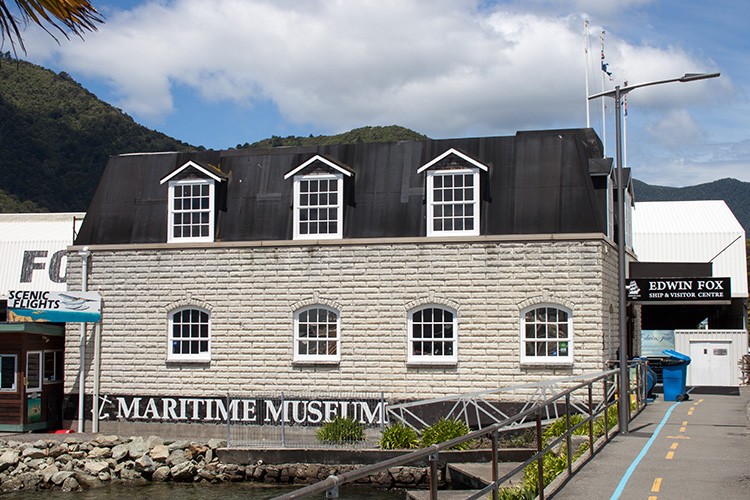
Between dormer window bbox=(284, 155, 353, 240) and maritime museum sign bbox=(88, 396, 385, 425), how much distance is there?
476 centimetres

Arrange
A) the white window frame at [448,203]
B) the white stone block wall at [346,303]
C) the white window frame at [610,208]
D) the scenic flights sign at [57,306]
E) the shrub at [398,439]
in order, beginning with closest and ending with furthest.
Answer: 1. the shrub at [398,439]
2. the white stone block wall at [346,303]
3. the white window frame at [448,203]
4. the scenic flights sign at [57,306]
5. the white window frame at [610,208]

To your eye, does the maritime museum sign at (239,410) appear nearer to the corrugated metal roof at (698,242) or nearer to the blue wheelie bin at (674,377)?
the blue wheelie bin at (674,377)

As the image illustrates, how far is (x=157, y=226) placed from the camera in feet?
90.5

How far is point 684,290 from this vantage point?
28281mm

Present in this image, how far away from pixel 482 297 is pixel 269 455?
7.03 m

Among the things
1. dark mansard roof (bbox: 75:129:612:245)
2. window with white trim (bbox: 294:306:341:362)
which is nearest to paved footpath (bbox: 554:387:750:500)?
dark mansard roof (bbox: 75:129:612:245)

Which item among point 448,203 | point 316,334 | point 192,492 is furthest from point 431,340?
point 192,492

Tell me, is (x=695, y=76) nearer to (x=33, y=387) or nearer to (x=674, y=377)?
(x=674, y=377)

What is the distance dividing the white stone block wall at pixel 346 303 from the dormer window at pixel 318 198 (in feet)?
1.91

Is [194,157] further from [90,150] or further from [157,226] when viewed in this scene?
[90,150]

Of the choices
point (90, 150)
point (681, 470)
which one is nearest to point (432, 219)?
point (681, 470)

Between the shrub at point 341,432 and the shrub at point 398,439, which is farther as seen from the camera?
the shrub at point 341,432

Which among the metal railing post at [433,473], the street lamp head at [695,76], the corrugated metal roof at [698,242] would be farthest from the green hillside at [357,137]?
the metal railing post at [433,473]

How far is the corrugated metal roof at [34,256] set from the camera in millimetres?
43094
